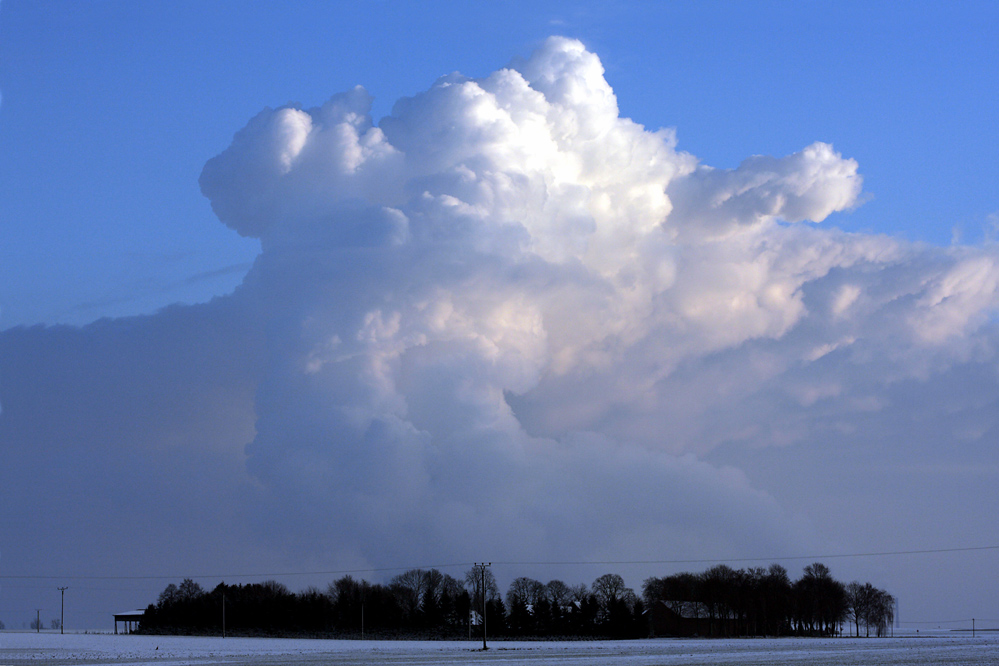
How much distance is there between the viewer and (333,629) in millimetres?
194250

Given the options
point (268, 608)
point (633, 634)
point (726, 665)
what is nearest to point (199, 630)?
point (268, 608)

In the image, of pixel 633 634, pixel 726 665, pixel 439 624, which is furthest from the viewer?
pixel 439 624

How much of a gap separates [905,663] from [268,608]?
149145 mm

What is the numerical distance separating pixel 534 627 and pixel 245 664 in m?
115

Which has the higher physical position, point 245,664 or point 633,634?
point 245,664

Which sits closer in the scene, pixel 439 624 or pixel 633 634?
pixel 633 634

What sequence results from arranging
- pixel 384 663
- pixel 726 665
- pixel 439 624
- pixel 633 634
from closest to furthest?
1. pixel 726 665
2. pixel 384 663
3. pixel 633 634
4. pixel 439 624

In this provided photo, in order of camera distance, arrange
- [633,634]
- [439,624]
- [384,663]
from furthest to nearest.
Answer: [439,624], [633,634], [384,663]

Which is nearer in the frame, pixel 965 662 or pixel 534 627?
pixel 965 662

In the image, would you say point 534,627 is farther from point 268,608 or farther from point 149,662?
point 149,662

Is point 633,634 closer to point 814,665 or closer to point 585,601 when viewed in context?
point 585,601

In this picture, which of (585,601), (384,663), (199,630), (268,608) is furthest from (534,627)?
(384,663)

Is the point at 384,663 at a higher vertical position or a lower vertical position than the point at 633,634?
higher

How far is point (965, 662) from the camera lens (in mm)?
67125
